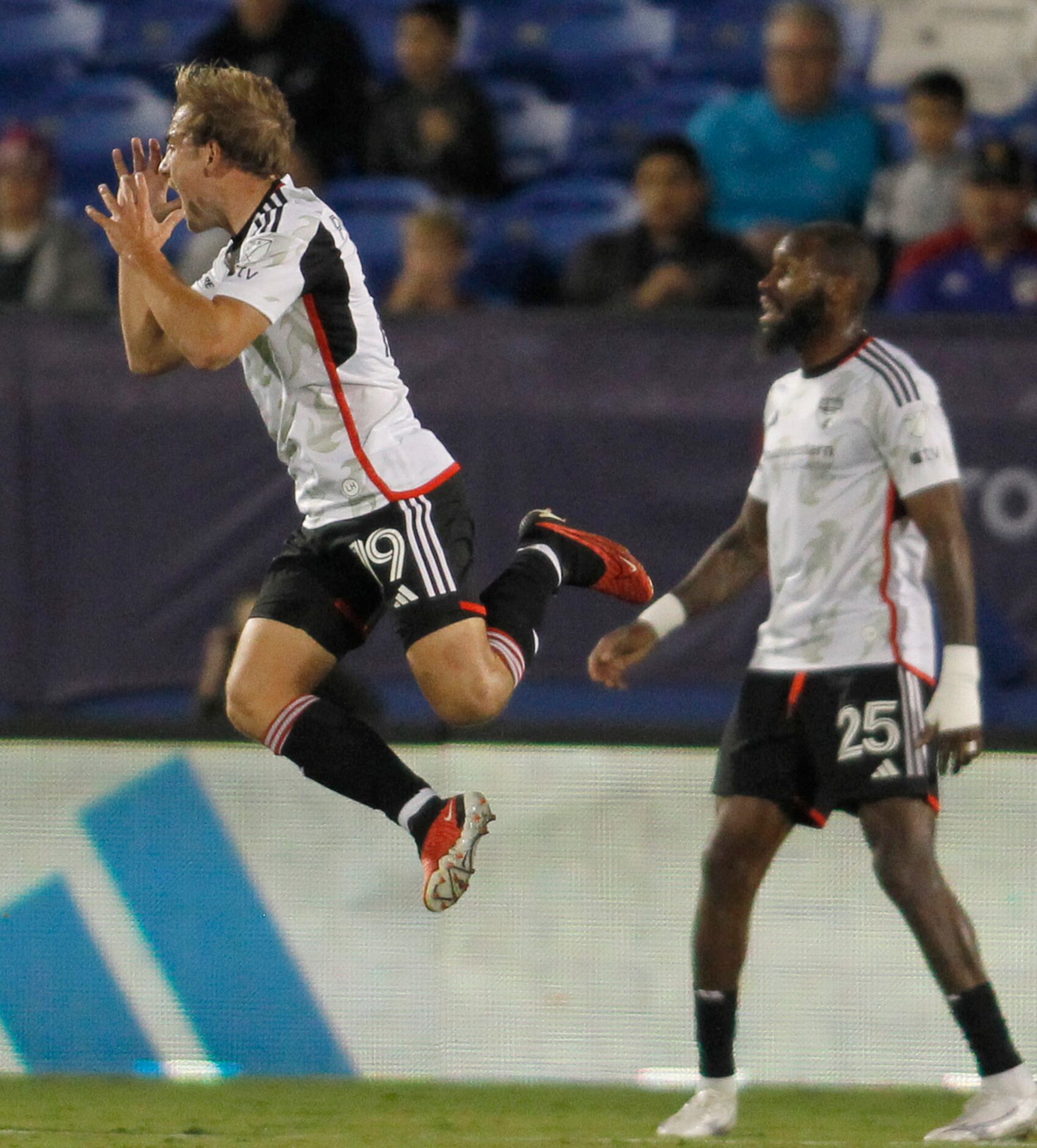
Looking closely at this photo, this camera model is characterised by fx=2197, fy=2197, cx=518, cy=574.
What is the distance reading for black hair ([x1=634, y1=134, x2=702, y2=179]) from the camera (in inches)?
323

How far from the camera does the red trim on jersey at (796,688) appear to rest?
503 centimetres

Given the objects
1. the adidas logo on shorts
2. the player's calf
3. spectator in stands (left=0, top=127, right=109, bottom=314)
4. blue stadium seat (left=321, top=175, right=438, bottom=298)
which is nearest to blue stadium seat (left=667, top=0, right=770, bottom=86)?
blue stadium seat (left=321, top=175, right=438, bottom=298)

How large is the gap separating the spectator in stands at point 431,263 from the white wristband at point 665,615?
3062 millimetres

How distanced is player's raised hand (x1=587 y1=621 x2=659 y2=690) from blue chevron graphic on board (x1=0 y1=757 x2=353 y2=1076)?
4.86 feet

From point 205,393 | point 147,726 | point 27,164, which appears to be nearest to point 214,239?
point 27,164

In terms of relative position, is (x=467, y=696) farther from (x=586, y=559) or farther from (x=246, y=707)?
(x=586, y=559)

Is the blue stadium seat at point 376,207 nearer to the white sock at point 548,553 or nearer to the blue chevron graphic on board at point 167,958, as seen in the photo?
the blue chevron graphic on board at point 167,958

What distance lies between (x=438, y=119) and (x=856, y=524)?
4737 mm

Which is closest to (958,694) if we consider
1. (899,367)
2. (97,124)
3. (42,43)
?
(899,367)

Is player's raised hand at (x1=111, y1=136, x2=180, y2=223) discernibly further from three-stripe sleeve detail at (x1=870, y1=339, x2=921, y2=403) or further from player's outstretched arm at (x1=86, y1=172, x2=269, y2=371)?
three-stripe sleeve detail at (x1=870, y1=339, x2=921, y2=403)

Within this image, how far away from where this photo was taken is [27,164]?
8758 millimetres

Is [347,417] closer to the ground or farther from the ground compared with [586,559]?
farther from the ground

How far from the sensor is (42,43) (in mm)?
10648

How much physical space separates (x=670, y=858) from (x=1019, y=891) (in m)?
0.96
